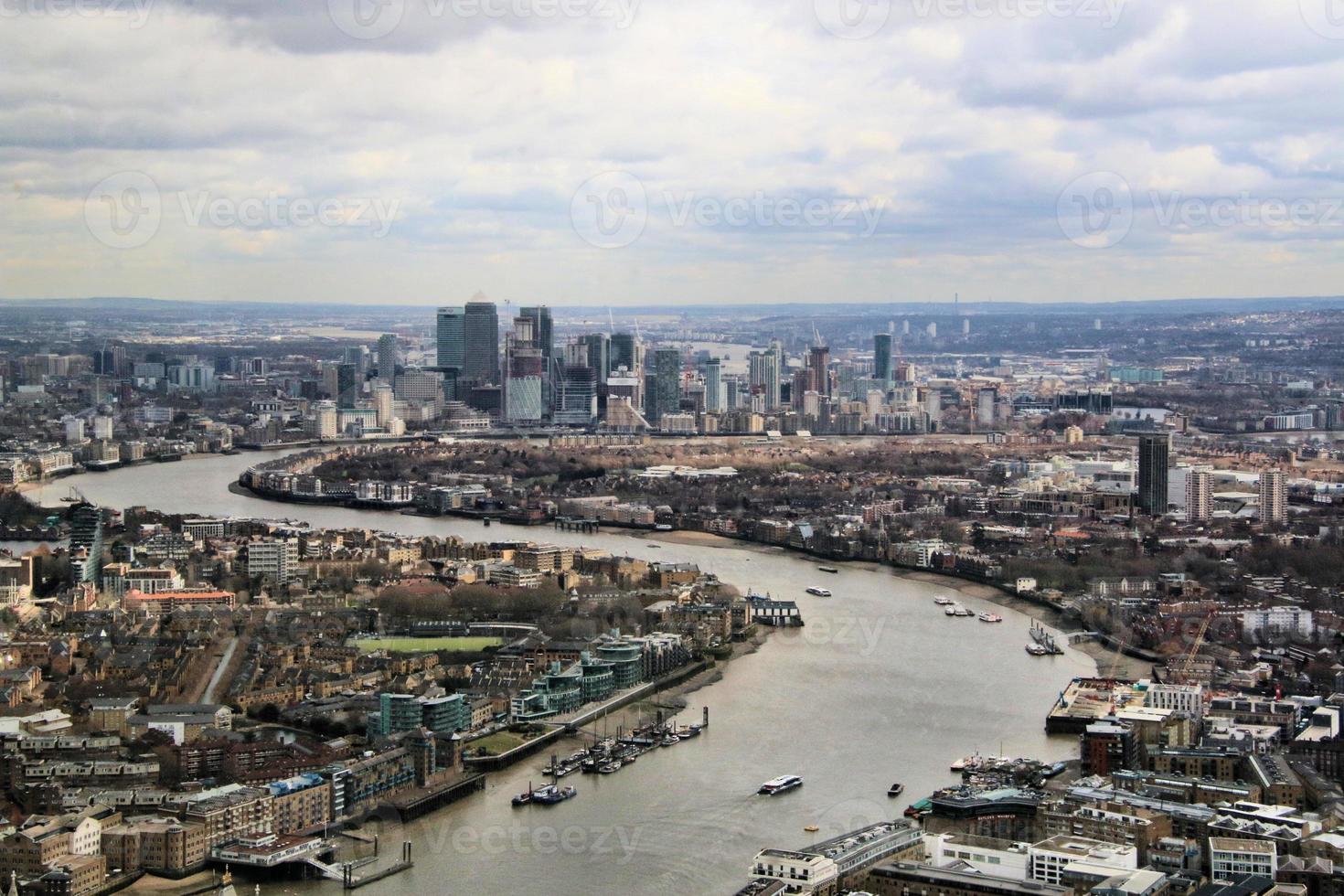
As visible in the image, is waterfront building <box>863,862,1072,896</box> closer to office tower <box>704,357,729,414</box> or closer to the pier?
the pier

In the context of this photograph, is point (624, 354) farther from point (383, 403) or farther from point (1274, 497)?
point (1274, 497)

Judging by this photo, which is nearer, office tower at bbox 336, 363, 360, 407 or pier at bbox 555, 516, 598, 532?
pier at bbox 555, 516, 598, 532

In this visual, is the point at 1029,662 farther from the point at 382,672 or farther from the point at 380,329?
the point at 380,329

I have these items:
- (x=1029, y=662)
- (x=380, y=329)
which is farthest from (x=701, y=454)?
(x=380, y=329)

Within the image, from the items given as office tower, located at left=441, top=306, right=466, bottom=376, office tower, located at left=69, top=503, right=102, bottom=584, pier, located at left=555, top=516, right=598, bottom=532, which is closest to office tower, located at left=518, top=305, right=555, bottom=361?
office tower, located at left=441, top=306, right=466, bottom=376

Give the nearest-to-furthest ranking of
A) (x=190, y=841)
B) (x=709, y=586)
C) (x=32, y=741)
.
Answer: (x=190, y=841), (x=32, y=741), (x=709, y=586)
